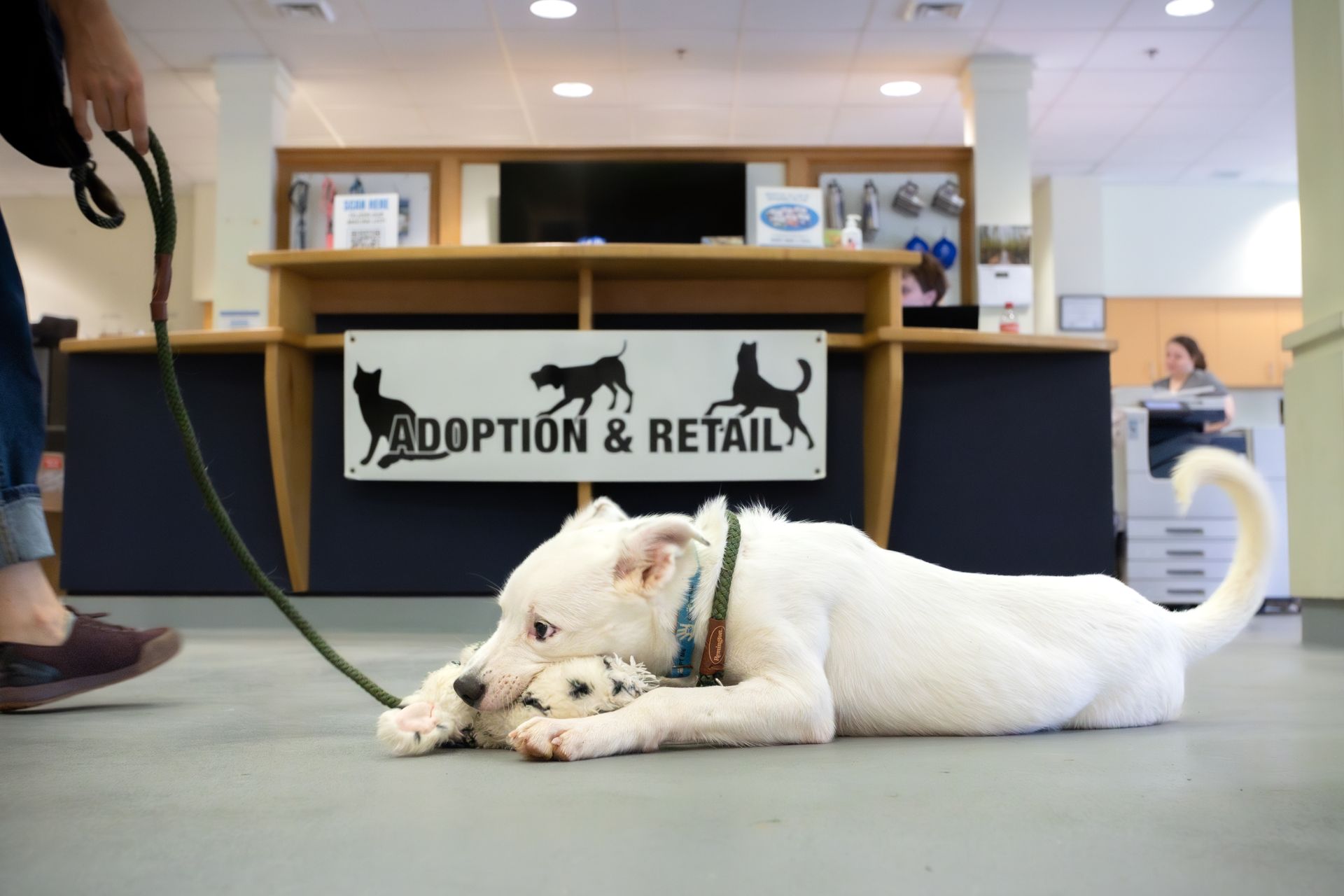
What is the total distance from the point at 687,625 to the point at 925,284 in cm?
492

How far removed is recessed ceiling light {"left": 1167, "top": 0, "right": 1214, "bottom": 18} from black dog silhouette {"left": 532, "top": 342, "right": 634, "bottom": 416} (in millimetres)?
4625

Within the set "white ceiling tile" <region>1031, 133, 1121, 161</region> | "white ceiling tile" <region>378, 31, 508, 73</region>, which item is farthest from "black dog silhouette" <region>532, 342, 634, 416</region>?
"white ceiling tile" <region>1031, 133, 1121, 161</region>

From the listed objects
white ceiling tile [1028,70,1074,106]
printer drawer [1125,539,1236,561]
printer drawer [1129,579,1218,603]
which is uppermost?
white ceiling tile [1028,70,1074,106]

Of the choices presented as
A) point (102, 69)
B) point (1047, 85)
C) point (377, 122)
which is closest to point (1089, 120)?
point (1047, 85)

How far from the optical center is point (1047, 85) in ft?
25.6

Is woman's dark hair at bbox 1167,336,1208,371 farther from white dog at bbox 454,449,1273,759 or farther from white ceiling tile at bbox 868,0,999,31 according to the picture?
white dog at bbox 454,449,1273,759

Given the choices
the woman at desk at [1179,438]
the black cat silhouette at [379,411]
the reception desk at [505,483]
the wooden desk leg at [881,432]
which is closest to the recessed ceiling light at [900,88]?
the woman at desk at [1179,438]

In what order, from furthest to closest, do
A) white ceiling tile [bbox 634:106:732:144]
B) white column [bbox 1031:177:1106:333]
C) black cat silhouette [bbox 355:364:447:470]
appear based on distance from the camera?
white column [bbox 1031:177:1106:333], white ceiling tile [bbox 634:106:732:144], black cat silhouette [bbox 355:364:447:470]

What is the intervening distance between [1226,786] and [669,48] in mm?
6670

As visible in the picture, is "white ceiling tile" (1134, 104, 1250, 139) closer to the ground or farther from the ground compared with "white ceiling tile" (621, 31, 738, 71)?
closer to the ground

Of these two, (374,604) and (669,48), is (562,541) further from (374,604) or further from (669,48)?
(669,48)

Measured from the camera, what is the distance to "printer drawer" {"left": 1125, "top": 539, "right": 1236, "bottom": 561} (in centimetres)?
649

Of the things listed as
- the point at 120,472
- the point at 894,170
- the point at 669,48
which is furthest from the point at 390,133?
the point at 120,472

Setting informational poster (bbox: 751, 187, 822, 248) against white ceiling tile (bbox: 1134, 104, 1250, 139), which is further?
white ceiling tile (bbox: 1134, 104, 1250, 139)
